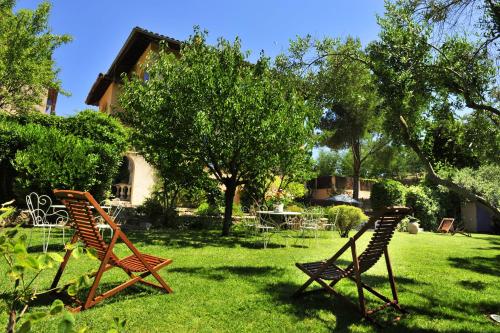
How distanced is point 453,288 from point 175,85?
953cm

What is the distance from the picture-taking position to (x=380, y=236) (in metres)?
4.89

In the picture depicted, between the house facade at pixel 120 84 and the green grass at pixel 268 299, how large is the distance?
9271 millimetres

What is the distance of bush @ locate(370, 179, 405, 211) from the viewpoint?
2270 centimetres

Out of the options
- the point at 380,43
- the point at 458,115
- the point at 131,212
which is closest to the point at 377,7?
the point at 380,43

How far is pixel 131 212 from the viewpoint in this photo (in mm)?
15547

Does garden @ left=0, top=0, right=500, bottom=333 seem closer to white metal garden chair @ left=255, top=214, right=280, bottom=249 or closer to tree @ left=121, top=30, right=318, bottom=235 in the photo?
tree @ left=121, top=30, right=318, bottom=235

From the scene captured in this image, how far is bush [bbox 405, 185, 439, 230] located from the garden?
289cm

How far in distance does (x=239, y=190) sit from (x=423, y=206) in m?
12.1

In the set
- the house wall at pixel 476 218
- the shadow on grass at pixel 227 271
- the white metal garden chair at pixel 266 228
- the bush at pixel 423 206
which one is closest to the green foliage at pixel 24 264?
the shadow on grass at pixel 227 271

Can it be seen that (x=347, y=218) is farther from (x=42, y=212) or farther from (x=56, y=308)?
(x=56, y=308)

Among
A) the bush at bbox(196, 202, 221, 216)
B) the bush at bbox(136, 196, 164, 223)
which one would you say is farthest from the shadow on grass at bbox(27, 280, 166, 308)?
the bush at bbox(196, 202, 221, 216)

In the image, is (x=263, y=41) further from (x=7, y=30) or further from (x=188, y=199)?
(x=7, y=30)

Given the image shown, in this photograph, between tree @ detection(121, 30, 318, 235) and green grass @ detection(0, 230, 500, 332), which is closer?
green grass @ detection(0, 230, 500, 332)

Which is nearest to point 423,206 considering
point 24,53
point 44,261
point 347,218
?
point 347,218
